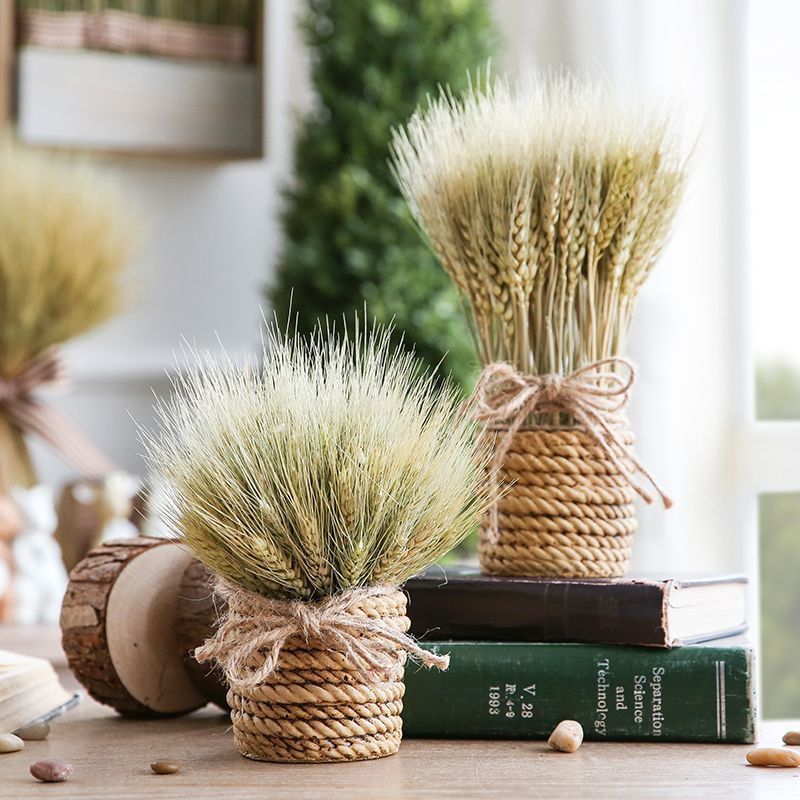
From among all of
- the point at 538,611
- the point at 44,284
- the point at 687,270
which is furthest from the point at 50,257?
the point at 538,611

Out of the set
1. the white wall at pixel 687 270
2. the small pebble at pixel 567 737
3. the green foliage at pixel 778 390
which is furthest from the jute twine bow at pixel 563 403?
the green foliage at pixel 778 390

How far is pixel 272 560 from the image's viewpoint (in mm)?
601

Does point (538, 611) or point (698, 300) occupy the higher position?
point (698, 300)

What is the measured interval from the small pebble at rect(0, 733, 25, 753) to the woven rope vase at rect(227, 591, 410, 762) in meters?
0.14

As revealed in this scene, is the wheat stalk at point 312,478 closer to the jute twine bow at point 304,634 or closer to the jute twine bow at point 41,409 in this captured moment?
the jute twine bow at point 304,634

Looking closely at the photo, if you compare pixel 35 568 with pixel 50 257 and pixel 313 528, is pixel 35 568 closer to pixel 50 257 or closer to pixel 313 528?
pixel 50 257

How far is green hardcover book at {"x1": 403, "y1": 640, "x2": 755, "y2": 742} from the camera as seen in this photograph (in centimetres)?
68

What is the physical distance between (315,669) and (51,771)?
14cm

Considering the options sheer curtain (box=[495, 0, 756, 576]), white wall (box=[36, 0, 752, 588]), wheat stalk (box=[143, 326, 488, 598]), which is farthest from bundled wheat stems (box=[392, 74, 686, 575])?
sheer curtain (box=[495, 0, 756, 576])

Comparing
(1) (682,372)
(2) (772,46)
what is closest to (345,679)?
(1) (682,372)

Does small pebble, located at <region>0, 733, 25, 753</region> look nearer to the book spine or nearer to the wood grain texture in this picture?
the wood grain texture

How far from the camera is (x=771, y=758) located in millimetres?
643

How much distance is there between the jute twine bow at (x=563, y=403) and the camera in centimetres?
73

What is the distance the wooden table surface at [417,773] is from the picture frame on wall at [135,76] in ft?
4.19
